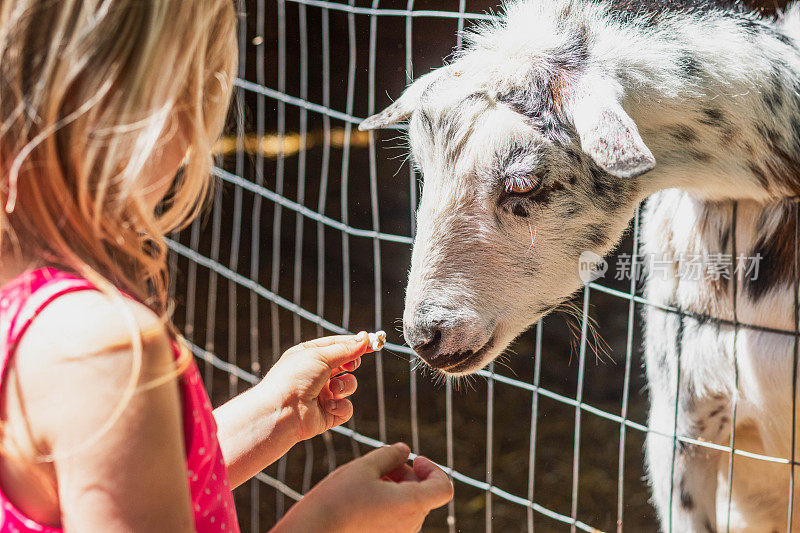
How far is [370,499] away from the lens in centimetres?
90

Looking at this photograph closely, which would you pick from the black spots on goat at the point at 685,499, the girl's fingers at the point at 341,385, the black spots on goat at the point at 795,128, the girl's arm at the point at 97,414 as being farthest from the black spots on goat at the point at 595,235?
the girl's arm at the point at 97,414

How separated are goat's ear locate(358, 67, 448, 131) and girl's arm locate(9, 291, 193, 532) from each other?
738mm

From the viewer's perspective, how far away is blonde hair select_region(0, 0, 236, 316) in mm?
687

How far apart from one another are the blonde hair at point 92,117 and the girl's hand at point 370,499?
0.73ft

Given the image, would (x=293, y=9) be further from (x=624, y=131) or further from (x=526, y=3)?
(x=624, y=131)

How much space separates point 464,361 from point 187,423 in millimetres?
570

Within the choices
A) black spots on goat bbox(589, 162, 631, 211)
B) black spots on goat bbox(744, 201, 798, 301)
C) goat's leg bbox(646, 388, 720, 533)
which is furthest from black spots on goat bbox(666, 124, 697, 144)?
goat's leg bbox(646, 388, 720, 533)

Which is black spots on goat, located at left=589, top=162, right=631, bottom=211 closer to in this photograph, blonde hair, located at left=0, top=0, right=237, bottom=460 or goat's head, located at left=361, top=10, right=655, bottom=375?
goat's head, located at left=361, top=10, right=655, bottom=375

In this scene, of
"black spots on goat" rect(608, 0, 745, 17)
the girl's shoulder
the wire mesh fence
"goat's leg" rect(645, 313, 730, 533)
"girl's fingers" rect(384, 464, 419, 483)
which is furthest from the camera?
the wire mesh fence

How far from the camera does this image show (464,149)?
1257 mm

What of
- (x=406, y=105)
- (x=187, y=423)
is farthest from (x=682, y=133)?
(x=187, y=423)

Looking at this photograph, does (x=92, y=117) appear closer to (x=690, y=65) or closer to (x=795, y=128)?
(x=690, y=65)

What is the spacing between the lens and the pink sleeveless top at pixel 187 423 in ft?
2.29

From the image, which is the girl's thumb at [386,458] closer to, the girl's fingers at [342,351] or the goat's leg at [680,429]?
the girl's fingers at [342,351]
